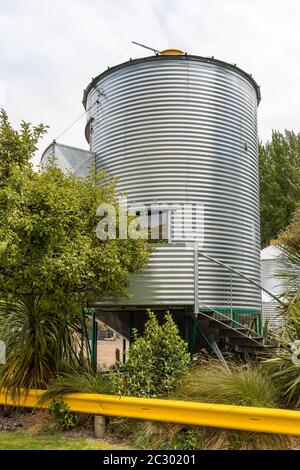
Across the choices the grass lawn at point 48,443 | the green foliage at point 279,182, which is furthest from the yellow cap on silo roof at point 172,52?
the green foliage at point 279,182

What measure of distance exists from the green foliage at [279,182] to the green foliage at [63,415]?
27.3m

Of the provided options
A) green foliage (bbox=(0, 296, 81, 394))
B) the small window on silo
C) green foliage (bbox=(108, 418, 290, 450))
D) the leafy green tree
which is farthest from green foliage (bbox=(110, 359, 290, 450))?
the small window on silo

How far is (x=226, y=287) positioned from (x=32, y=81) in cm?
834

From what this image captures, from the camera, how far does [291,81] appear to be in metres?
23.8

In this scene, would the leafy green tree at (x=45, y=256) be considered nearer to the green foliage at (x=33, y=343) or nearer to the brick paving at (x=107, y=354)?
the green foliage at (x=33, y=343)

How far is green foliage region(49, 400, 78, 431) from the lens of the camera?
677 centimetres

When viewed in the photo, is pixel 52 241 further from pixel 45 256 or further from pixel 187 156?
pixel 187 156

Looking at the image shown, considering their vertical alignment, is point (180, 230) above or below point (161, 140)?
below

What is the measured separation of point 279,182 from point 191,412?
29.4 meters

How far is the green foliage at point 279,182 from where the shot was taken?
32.2 metres

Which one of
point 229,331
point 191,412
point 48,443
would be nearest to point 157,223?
point 229,331

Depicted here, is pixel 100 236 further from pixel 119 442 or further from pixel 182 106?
pixel 182 106

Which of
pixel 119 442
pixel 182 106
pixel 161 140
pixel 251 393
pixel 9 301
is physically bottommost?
pixel 119 442

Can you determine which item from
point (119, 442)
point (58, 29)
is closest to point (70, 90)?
point (58, 29)
